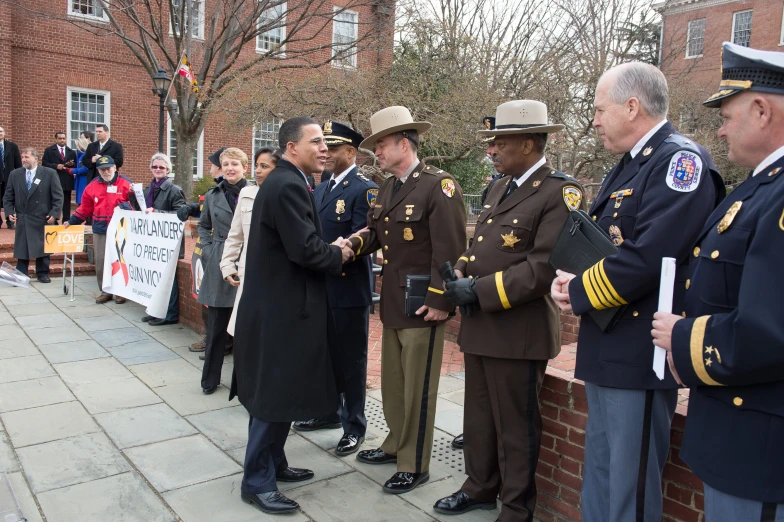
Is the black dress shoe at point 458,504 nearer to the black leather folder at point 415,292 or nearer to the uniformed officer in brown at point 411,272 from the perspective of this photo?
the uniformed officer in brown at point 411,272

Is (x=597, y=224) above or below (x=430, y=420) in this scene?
above

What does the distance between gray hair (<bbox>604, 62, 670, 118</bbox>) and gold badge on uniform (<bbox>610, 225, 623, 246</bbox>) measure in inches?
18.4

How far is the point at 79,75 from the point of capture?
18281 mm

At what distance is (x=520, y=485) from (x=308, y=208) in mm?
1817

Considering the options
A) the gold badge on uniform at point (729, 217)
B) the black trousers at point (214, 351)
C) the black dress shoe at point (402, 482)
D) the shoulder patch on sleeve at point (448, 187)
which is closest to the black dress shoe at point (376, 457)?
the black dress shoe at point (402, 482)

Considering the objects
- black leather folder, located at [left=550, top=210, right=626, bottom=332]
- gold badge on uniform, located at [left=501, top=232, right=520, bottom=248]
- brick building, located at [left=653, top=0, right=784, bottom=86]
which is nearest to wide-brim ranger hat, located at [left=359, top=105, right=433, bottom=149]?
gold badge on uniform, located at [left=501, top=232, right=520, bottom=248]

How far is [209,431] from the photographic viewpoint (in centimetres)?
452

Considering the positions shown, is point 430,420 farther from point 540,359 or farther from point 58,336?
point 58,336

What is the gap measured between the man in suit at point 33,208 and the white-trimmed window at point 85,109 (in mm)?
8713

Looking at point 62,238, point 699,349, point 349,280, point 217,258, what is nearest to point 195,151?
point 62,238

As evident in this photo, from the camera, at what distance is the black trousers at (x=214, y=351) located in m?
5.33

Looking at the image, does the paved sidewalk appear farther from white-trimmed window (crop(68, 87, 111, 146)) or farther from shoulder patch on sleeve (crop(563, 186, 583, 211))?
white-trimmed window (crop(68, 87, 111, 146))

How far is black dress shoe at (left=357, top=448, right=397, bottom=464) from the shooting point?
13.1 ft

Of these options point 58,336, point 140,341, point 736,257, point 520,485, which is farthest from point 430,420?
point 58,336
